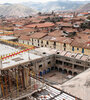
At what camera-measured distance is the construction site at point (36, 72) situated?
2436 centimetres

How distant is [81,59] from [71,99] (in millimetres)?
21191

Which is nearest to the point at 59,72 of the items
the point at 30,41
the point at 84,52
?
the point at 84,52

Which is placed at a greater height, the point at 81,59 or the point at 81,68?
the point at 81,59

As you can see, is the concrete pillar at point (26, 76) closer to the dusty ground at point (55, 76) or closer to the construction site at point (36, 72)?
the construction site at point (36, 72)

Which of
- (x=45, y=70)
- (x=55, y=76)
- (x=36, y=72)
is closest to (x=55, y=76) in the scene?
(x=55, y=76)

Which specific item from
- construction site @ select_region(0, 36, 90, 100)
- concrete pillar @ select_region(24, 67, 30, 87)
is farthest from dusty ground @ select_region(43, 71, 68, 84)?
concrete pillar @ select_region(24, 67, 30, 87)

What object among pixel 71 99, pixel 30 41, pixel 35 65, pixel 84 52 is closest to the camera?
pixel 71 99

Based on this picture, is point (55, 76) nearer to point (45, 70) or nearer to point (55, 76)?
point (55, 76)

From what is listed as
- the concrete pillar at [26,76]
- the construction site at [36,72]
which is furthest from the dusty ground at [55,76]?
the concrete pillar at [26,76]

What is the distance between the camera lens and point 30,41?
64125mm

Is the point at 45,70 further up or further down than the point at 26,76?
further down

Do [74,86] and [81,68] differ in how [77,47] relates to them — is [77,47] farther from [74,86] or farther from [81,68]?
[74,86]

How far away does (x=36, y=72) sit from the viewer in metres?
42.1

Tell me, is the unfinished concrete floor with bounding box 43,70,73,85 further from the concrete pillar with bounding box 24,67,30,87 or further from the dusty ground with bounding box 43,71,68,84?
the concrete pillar with bounding box 24,67,30,87
